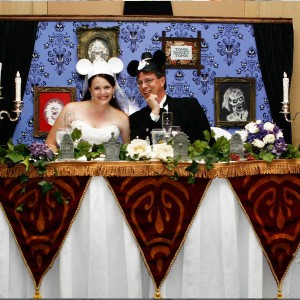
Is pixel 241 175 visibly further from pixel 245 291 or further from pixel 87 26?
pixel 87 26

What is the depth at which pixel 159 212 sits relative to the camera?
413 cm

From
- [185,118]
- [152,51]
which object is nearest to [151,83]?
[185,118]

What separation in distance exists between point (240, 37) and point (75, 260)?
4.76m

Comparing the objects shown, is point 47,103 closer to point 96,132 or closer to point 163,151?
point 96,132

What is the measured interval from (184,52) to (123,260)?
14.4 ft

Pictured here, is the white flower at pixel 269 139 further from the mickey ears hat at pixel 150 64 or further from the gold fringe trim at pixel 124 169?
the mickey ears hat at pixel 150 64

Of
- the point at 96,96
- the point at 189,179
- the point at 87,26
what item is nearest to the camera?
the point at 189,179

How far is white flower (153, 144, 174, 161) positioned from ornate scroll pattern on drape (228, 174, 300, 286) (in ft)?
1.36

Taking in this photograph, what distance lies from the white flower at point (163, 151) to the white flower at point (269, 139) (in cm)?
61

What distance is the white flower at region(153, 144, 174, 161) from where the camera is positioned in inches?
161

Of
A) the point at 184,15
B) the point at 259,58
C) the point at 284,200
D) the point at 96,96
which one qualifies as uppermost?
the point at 184,15

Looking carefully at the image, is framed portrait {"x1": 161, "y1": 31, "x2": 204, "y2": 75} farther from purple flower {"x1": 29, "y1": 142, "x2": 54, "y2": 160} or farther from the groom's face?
purple flower {"x1": 29, "y1": 142, "x2": 54, "y2": 160}

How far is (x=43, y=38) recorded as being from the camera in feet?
26.2

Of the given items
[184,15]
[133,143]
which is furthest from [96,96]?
[184,15]
